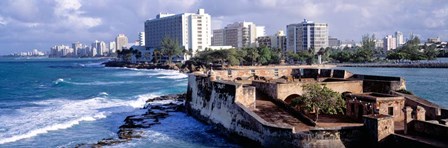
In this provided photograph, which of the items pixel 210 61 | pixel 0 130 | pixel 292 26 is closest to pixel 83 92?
pixel 0 130

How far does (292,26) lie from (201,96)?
150358mm

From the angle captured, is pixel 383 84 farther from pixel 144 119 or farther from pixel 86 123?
pixel 86 123

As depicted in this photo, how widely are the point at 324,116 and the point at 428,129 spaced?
19.7ft

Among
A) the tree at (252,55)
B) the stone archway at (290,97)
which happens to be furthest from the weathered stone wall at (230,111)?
the tree at (252,55)

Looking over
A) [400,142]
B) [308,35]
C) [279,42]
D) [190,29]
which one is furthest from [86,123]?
[279,42]

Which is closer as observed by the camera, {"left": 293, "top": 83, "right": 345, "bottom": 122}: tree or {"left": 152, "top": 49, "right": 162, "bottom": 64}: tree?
{"left": 293, "top": 83, "right": 345, "bottom": 122}: tree

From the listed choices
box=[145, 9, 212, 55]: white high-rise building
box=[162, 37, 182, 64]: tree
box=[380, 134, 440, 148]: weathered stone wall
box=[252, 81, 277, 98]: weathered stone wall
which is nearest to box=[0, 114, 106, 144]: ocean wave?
box=[252, 81, 277, 98]: weathered stone wall

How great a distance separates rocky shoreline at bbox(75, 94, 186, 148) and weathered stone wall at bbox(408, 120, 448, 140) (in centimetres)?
1396

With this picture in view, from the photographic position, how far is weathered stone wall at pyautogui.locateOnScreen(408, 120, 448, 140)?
1728 cm

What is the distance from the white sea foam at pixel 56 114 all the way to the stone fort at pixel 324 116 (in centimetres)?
796

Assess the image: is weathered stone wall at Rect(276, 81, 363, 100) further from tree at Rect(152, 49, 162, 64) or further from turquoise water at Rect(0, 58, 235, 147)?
tree at Rect(152, 49, 162, 64)

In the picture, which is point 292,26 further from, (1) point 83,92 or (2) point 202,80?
(2) point 202,80

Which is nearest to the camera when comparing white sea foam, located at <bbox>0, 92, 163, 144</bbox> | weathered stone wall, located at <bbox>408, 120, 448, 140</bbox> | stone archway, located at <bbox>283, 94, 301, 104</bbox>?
weathered stone wall, located at <bbox>408, 120, 448, 140</bbox>

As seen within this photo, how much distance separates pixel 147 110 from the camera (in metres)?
35.8
